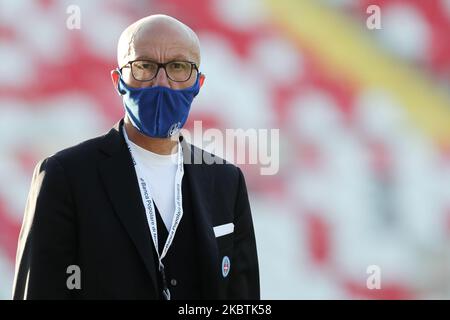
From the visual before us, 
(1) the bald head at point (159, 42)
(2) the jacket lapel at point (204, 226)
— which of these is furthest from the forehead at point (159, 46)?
(2) the jacket lapel at point (204, 226)

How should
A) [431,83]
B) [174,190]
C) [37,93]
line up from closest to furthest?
[174,190], [37,93], [431,83]

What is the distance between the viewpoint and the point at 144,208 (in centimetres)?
154

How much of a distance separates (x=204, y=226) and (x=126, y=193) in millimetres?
218

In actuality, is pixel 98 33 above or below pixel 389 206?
above

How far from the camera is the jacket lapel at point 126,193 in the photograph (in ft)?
4.84

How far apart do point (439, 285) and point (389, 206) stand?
0.45 meters

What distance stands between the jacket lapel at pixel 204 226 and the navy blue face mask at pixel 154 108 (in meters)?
0.13

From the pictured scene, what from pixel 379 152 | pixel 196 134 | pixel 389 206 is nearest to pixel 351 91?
pixel 379 152

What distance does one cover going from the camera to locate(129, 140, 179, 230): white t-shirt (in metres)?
1.61

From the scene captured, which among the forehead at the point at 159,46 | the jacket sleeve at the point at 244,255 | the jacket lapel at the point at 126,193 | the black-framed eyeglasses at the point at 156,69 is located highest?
the forehead at the point at 159,46

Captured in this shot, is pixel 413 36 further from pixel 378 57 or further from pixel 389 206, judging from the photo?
pixel 389 206

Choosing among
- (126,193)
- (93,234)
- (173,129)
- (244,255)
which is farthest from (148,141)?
(244,255)

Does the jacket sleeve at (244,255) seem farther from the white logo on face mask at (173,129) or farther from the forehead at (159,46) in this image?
the forehead at (159,46)

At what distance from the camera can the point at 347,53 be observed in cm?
272
